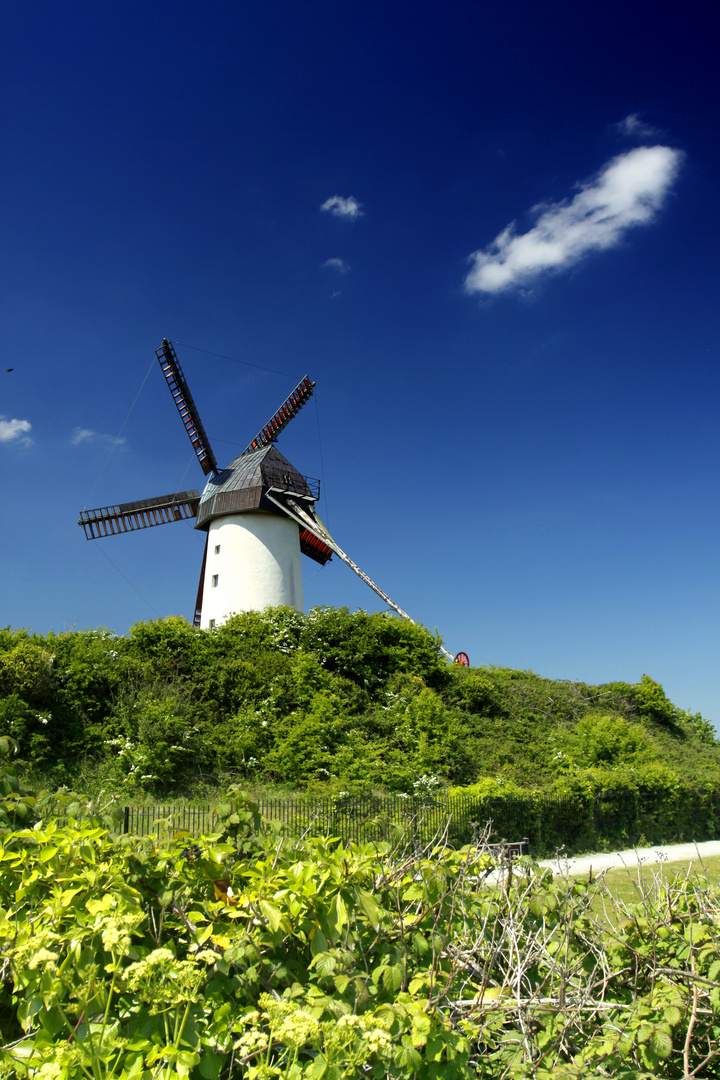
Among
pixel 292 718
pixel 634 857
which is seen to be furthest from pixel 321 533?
pixel 634 857

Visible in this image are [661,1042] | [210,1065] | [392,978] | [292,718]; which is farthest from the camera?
[292,718]

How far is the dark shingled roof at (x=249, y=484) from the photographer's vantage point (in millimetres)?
24047

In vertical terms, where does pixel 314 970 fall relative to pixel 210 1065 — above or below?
above

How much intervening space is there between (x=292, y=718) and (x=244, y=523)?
9290mm

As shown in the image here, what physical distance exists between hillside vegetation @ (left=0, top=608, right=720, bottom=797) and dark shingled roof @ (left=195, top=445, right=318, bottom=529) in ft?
16.1

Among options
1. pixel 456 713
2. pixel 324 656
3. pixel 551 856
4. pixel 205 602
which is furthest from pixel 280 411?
pixel 551 856

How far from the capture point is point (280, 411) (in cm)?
2902

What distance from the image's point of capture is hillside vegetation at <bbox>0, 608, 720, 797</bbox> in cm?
1467

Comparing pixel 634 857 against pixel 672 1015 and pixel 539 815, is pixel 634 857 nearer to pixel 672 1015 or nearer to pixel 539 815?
pixel 539 815

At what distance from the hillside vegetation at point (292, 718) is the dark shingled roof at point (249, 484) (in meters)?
4.91

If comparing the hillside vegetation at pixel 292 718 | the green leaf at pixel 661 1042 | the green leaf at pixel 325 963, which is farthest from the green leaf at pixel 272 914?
the hillside vegetation at pixel 292 718

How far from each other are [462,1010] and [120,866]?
1346mm

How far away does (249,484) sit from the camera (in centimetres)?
2439

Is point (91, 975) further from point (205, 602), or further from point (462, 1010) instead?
point (205, 602)
